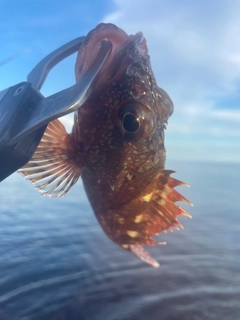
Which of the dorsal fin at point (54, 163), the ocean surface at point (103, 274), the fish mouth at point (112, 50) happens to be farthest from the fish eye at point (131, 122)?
the ocean surface at point (103, 274)

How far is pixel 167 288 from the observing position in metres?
3.18

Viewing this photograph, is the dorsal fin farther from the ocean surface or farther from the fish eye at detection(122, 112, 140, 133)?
the ocean surface

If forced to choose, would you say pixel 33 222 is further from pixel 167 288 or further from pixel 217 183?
pixel 217 183

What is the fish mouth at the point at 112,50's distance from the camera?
62.8 inches

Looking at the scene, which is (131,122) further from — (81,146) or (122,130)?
(81,146)

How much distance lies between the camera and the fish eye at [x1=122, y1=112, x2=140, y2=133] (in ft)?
5.74

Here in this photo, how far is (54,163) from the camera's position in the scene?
1.99 metres

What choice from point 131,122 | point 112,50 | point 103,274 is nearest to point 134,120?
point 131,122

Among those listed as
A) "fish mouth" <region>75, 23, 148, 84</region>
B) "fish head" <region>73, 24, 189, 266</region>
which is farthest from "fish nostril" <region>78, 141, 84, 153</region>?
"fish mouth" <region>75, 23, 148, 84</region>

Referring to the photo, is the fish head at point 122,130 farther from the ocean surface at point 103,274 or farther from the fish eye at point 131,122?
the ocean surface at point 103,274

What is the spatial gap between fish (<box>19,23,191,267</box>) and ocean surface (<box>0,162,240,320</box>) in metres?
0.57

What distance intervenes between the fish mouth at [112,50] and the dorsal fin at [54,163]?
16.3 inches

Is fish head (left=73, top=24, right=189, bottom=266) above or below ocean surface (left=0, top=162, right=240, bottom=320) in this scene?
above

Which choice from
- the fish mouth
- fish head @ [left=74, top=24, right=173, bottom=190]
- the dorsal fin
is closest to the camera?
the fish mouth
